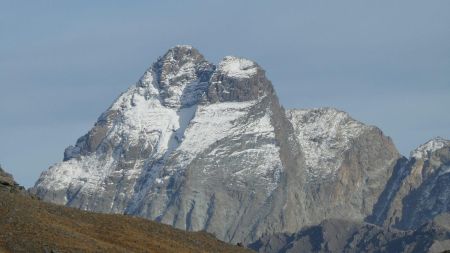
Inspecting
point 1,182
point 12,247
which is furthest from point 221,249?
point 12,247

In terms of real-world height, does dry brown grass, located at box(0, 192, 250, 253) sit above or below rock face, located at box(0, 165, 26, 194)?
below

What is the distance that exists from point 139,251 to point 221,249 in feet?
59.0

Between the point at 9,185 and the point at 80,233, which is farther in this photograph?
Result: the point at 9,185

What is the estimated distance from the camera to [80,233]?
130 meters

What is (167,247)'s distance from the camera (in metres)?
137

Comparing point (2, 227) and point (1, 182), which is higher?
point (1, 182)

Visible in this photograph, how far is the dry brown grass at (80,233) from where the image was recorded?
120938 mm

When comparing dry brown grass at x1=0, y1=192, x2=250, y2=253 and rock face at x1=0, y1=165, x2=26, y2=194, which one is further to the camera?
rock face at x1=0, y1=165, x2=26, y2=194

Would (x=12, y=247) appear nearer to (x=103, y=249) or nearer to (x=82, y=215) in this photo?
(x=103, y=249)

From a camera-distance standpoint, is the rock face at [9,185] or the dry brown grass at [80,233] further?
the rock face at [9,185]

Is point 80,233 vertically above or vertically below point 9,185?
below

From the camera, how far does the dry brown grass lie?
121 metres

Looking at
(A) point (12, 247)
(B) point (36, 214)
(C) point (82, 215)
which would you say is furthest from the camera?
(C) point (82, 215)

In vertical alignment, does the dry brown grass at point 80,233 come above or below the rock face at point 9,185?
below
